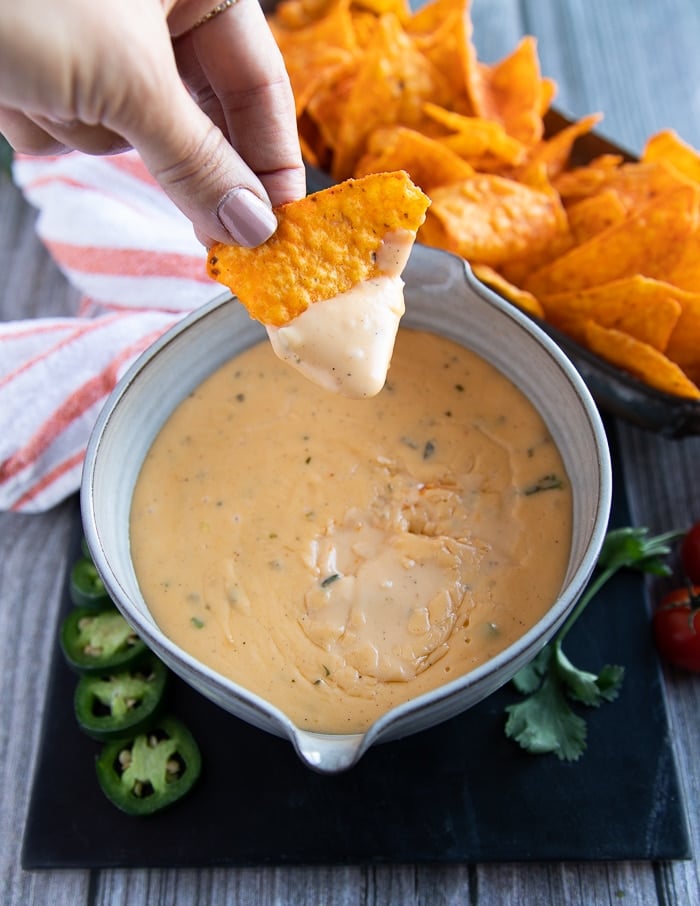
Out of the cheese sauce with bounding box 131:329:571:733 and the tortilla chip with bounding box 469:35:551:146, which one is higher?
the tortilla chip with bounding box 469:35:551:146

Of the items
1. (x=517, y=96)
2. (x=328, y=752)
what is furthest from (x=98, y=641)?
(x=517, y=96)

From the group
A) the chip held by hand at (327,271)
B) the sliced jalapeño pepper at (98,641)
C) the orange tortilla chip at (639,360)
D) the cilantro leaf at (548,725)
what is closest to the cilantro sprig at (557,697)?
the cilantro leaf at (548,725)

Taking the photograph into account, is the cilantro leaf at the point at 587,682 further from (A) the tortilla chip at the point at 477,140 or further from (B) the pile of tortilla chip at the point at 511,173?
(A) the tortilla chip at the point at 477,140

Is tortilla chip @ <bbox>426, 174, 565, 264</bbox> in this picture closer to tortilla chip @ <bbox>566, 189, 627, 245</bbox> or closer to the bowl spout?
tortilla chip @ <bbox>566, 189, 627, 245</bbox>

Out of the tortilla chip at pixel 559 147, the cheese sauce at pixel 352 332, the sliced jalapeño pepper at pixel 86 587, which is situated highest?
the cheese sauce at pixel 352 332

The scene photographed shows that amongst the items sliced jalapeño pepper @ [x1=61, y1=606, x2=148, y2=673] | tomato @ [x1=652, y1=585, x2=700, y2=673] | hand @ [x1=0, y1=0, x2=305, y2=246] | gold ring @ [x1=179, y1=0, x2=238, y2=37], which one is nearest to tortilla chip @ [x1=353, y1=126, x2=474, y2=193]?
hand @ [x1=0, y1=0, x2=305, y2=246]

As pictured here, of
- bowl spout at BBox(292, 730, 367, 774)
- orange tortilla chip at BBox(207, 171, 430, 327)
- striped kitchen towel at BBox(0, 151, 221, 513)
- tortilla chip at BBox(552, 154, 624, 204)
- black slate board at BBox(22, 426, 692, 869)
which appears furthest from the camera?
tortilla chip at BBox(552, 154, 624, 204)

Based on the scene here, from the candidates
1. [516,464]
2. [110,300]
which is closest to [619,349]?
[516,464]
